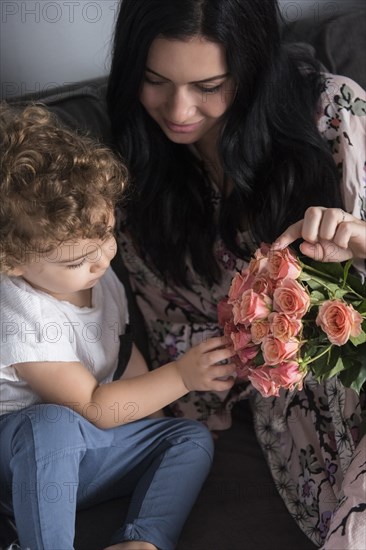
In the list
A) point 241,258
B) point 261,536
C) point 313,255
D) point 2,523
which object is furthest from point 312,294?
point 2,523

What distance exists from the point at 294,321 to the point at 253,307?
0.06 m

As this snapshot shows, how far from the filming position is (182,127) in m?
1.55

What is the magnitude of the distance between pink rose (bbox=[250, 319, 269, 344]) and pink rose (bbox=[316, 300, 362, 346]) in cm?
8

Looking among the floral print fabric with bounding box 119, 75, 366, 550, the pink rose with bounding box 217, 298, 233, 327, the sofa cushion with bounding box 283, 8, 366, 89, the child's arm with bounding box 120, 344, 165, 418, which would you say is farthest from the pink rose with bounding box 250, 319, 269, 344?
the sofa cushion with bounding box 283, 8, 366, 89

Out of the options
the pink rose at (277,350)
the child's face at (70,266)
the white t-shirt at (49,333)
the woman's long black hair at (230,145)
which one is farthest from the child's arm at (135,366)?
the pink rose at (277,350)

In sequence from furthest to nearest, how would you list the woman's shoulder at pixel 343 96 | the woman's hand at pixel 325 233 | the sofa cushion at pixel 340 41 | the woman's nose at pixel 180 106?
the sofa cushion at pixel 340 41 → the woman's shoulder at pixel 343 96 → the woman's nose at pixel 180 106 → the woman's hand at pixel 325 233

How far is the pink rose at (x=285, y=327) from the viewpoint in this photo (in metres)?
1.21

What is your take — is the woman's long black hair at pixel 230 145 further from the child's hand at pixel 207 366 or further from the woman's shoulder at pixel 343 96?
the child's hand at pixel 207 366

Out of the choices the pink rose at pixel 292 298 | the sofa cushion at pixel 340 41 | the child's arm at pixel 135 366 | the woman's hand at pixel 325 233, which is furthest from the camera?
the sofa cushion at pixel 340 41

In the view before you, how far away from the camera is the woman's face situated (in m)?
1.42

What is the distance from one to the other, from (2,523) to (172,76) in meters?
0.87

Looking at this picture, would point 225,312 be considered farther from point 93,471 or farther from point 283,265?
point 93,471

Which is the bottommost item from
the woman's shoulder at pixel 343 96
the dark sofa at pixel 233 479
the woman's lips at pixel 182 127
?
the dark sofa at pixel 233 479

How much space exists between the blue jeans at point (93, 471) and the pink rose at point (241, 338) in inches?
13.7
